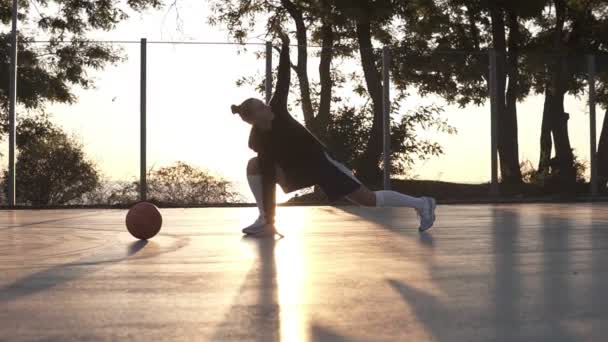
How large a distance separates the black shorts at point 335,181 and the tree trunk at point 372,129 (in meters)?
8.31

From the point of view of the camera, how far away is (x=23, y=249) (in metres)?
7.77

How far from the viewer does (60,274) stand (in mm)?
5941

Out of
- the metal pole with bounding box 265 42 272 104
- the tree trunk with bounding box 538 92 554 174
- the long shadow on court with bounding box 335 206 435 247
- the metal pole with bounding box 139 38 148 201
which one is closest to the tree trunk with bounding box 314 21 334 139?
the metal pole with bounding box 265 42 272 104

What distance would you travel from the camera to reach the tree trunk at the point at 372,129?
16672mm

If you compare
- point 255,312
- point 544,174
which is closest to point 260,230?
point 255,312

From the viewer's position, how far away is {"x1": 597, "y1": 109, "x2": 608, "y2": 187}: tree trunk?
18.2 m

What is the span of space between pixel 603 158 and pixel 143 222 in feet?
39.6

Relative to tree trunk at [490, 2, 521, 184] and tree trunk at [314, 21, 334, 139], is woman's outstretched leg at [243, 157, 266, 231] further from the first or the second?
tree trunk at [490, 2, 521, 184]

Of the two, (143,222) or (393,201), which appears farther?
(393,201)

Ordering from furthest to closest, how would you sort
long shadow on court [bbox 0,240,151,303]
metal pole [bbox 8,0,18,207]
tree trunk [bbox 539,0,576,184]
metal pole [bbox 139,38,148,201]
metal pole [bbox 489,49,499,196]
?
tree trunk [bbox 539,0,576,184] < metal pole [bbox 489,49,499,196] < metal pole [bbox 8,0,18,207] < metal pole [bbox 139,38,148,201] < long shadow on court [bbox 0,240,151,303]

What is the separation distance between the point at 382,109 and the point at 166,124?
3.60 m

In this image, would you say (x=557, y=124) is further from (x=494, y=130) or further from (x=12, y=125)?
(x=12, y=125)

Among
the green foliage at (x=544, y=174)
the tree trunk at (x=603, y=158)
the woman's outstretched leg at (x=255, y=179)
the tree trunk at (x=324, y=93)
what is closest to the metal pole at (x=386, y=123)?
the tree trunk at (x=324, y=93)

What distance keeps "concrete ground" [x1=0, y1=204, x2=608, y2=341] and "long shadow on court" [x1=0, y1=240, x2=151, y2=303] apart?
0.03 ft
